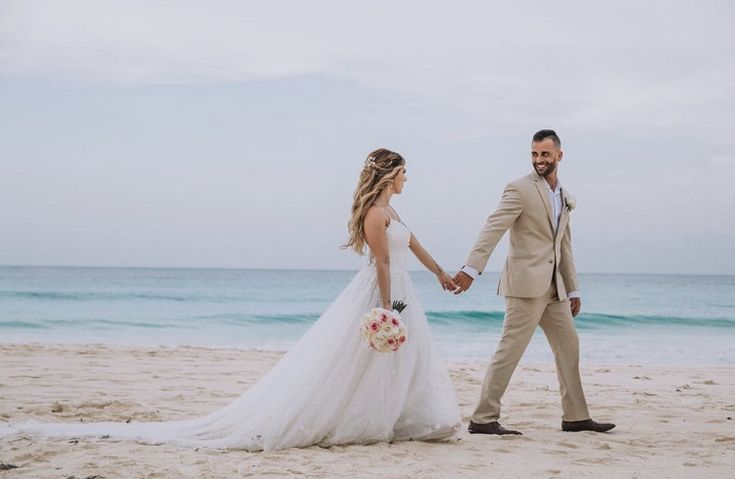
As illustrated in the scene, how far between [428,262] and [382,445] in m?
1.21

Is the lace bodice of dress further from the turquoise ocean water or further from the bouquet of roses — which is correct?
the turquoise ocean water

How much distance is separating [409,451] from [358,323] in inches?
31.7

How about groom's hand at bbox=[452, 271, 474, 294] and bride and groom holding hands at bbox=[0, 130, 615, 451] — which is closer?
bride and groom holding hands at bbox=[0, 130, 615, 451]

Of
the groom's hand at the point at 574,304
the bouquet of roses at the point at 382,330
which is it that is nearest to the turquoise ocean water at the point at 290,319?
the groom's hand at the point at 574,304

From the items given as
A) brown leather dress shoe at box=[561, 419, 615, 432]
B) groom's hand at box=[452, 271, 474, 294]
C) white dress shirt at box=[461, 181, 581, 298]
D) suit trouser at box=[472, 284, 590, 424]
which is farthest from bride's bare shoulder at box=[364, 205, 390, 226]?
brown leather dress shoe at box=[561, 419, 615, 432]

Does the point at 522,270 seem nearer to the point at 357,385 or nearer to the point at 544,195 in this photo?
the point at 544,195

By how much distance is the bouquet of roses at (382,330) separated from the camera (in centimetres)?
453

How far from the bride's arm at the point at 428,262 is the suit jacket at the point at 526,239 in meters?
0.18

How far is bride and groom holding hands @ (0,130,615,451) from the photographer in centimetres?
475

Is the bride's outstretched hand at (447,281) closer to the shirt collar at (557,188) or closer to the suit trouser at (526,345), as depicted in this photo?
the suit trouser at (526,345)

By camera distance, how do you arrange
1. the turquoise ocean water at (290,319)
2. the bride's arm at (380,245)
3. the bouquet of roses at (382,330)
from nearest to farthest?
the bouquet of roses at (382,330) → the bride's arm at (380,245) → the turquoise ocean water at (290,319)

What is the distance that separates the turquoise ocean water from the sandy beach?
4.95 meters

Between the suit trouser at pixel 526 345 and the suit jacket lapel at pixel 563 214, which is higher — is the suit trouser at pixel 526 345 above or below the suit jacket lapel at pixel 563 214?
below

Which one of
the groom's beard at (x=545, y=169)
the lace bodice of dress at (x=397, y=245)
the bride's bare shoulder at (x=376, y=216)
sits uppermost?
the groom's beard at (x=545, y=169)
